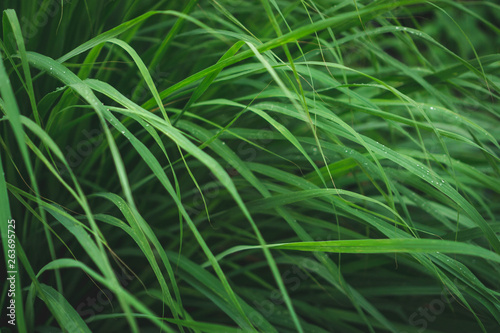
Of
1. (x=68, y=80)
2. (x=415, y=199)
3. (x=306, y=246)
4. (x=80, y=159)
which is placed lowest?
(x=415, y=199)

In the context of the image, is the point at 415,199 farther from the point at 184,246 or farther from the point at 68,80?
the point at 68,80

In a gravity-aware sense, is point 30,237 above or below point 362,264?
above

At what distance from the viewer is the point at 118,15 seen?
95cm

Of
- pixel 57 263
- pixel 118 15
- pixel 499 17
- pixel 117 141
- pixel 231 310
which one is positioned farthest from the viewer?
pixel 499 17

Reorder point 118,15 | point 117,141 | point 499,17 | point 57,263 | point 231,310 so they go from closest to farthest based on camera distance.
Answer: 1. point 57,263
2. point 231,310
3. point 117,141
4. point 118,15
5. point 499,17

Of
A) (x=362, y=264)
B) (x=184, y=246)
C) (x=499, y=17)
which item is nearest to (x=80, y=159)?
(x=184, y=246)

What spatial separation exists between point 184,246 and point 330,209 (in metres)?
0.34

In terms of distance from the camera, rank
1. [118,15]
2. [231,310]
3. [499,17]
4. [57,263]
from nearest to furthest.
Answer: [57,263] < [231,310] < [118,15] < [499,17]

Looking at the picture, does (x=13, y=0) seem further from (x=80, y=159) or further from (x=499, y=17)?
(x=499, y=17)

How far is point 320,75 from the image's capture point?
800 mm

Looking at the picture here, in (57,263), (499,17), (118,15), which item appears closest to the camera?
(57,263)

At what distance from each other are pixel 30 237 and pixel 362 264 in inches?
25.9

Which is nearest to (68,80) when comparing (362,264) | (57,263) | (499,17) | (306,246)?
(57,263)

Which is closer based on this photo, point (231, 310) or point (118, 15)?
point (231, 310)
